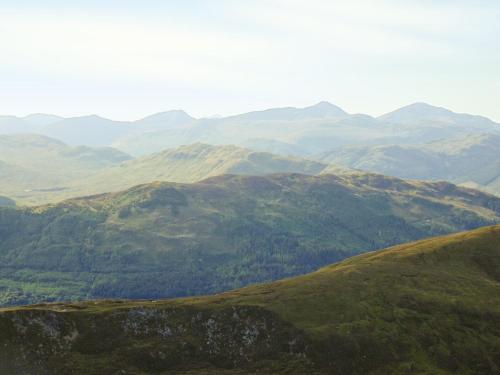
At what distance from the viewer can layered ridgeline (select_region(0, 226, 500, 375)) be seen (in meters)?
111

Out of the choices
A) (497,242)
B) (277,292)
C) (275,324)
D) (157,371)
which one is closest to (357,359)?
(275,324)

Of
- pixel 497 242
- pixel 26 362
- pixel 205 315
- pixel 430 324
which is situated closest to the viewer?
pixel 26 362

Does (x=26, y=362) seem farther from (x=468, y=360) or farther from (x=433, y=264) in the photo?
(x=433, y=264)

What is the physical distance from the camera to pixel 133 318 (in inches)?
4909

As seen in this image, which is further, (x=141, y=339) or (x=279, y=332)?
(x=279, y=332)

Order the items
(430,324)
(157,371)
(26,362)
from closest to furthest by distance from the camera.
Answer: (26,362) < (157,371) < (430,324)

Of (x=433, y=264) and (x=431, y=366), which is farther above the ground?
(x=433, y=264)

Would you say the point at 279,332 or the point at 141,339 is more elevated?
the point at 141,339

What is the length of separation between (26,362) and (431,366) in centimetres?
8736

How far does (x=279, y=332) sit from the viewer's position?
127688mm

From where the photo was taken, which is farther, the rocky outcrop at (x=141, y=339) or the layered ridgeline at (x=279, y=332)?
the layered ridgeline at (x=279, y=332)

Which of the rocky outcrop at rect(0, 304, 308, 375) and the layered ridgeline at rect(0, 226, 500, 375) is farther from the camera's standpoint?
the layered ridgeline at rect(0, 226, 500, 375)

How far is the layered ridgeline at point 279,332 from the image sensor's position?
11125 cm

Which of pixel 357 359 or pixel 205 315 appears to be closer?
pixel 357 359
